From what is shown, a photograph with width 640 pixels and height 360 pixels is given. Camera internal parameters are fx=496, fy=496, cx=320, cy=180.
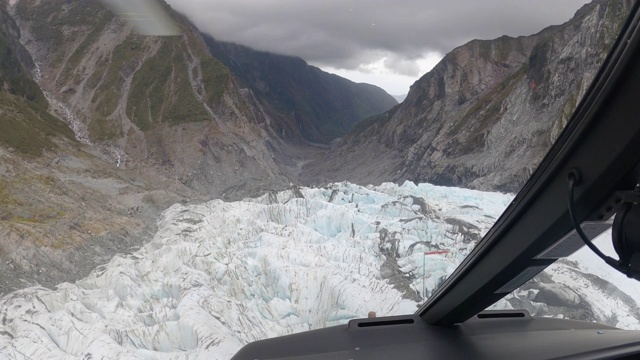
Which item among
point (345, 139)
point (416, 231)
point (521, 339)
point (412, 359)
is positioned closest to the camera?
point (412, 359)

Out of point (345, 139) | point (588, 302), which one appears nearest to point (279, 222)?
point (588, 302)

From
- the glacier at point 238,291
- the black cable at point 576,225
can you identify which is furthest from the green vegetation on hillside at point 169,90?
the black cable at point 576,225

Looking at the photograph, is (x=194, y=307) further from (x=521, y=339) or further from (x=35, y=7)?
(x=35, y=7)

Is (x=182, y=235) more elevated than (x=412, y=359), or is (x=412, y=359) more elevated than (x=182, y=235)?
(x=412, y=359)

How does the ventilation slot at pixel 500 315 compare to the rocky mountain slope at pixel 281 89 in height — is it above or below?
below

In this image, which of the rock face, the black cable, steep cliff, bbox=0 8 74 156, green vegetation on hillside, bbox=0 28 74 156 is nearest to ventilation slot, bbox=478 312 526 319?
the rock face

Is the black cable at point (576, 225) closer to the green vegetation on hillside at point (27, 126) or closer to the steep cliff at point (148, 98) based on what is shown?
the green vegetation on hillside at point (27, 126)

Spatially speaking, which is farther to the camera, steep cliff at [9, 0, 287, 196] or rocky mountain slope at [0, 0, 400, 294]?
steep cliff at [9, 0, 287, 196]

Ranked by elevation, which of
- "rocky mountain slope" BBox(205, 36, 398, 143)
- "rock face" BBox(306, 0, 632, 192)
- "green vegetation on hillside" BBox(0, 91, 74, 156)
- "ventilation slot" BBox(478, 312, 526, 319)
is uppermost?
"rocky mountain slope" BBox(205, 36, 398, 143)

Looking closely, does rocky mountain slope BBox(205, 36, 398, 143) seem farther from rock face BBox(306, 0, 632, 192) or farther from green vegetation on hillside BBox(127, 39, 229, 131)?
rock face BBox(306, 0, 632, 192)
